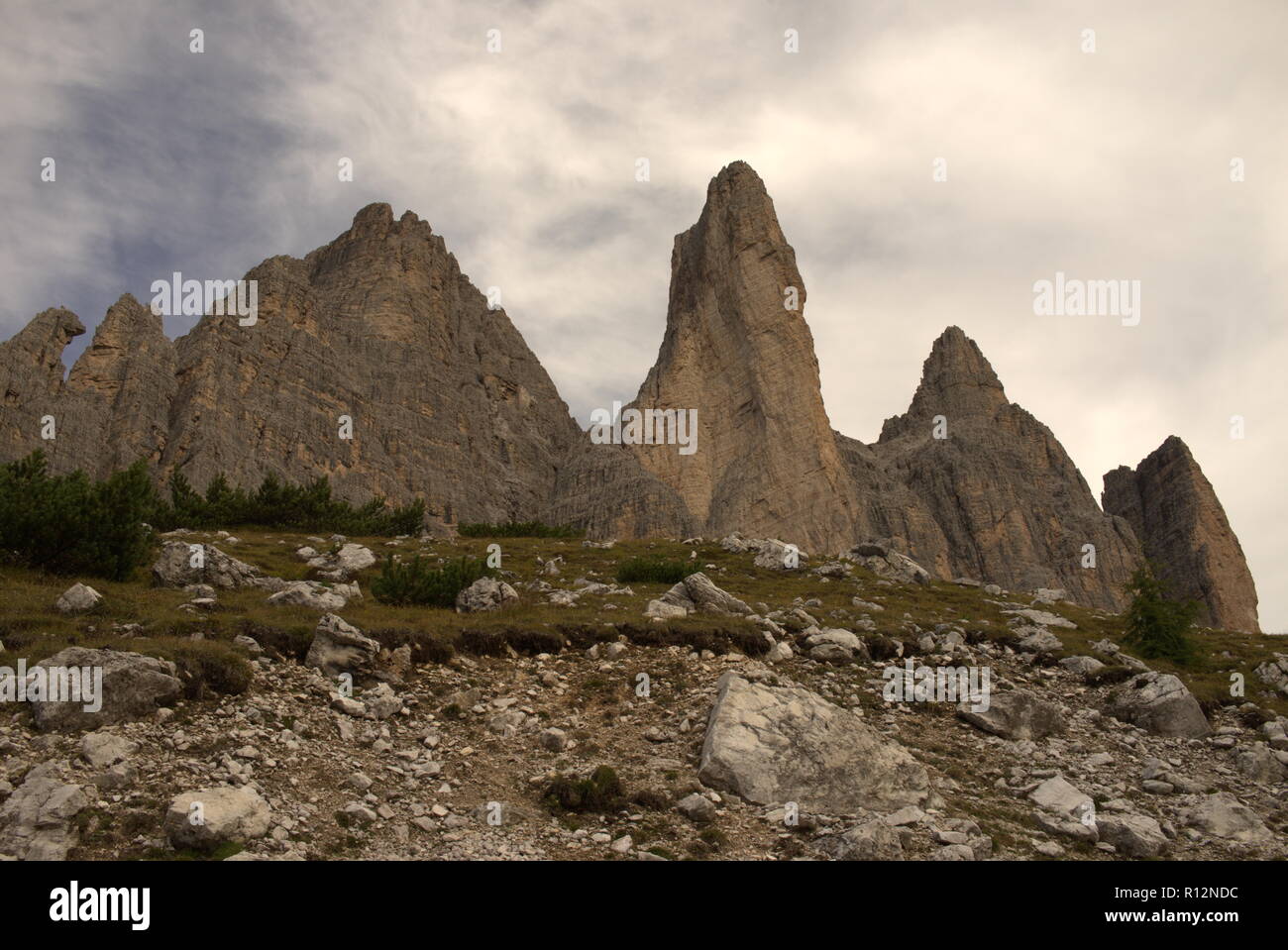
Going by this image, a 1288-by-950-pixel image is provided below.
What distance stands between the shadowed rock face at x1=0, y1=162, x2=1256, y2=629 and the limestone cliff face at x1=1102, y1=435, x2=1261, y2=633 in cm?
46

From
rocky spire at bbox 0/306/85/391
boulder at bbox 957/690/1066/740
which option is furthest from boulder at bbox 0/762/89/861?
rocky spire at bbox 0/306/85/391

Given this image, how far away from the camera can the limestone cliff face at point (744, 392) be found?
105562 mm

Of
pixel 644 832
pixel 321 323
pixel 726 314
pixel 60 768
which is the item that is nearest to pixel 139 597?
pixel 60 768

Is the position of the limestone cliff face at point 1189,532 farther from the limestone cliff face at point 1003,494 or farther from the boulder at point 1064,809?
the boulder at point 1064,809

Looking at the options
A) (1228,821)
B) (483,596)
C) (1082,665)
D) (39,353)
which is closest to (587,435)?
(39,353)

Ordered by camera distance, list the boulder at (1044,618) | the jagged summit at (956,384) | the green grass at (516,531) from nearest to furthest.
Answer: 1. the boulder at (1044,618)
2. the green grass at (516,531)
3. the jagged summit at (956,384)

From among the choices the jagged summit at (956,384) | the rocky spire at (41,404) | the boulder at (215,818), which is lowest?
the boulder at (215,818)

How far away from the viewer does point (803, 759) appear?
14938 millimetres

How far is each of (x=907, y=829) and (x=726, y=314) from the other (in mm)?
110291

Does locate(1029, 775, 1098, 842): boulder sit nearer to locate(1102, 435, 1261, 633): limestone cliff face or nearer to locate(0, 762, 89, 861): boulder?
locate(0, 762, 89, 861): boulder

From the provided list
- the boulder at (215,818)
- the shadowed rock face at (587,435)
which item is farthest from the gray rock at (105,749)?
the shadowed rock face at (587,435)

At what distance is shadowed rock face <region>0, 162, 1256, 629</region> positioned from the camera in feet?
258

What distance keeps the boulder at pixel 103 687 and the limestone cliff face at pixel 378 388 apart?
210 feet

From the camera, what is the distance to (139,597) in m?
19.4
